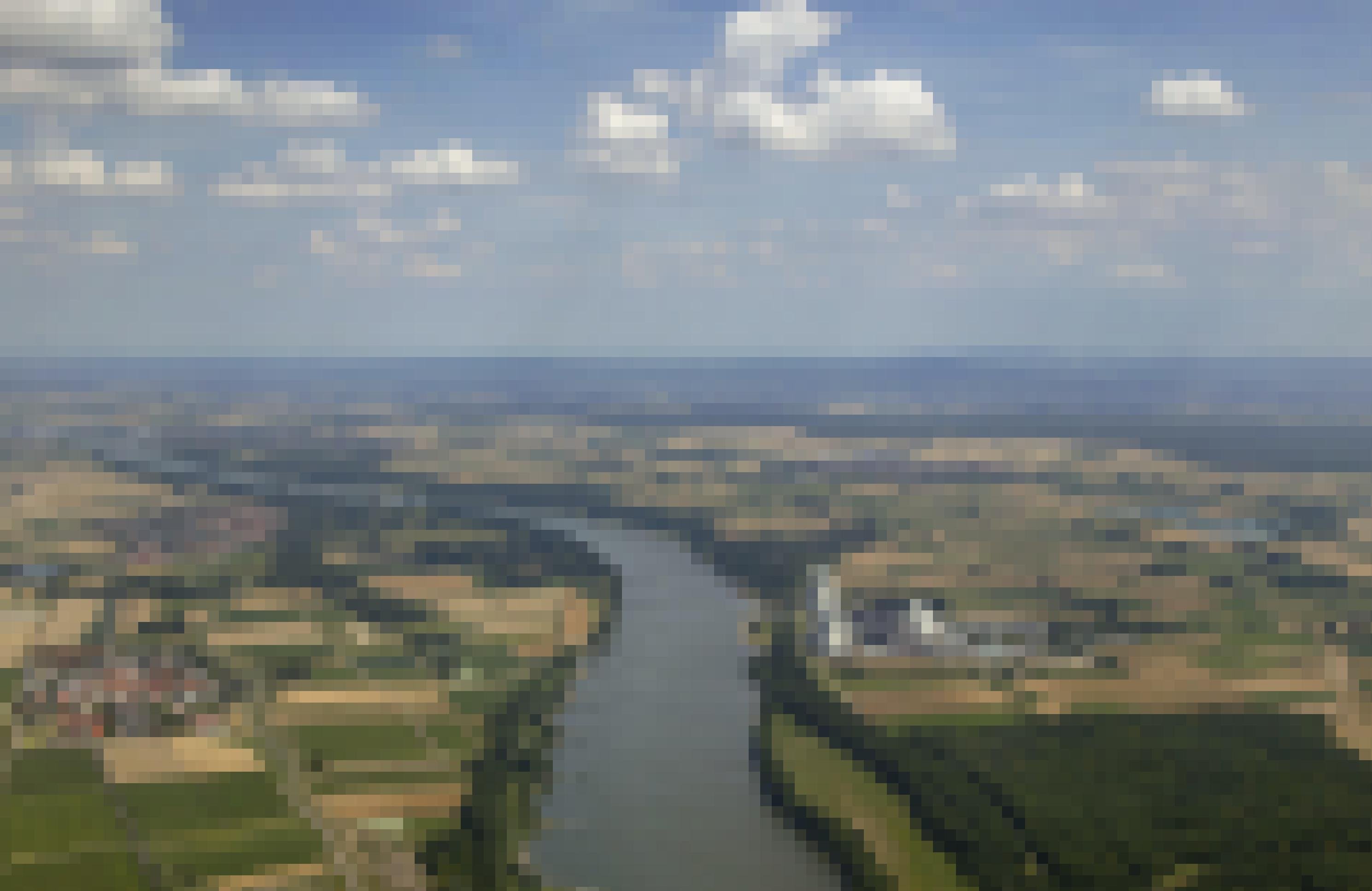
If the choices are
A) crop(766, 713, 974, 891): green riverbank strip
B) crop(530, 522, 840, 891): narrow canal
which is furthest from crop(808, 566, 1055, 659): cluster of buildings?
crop(766, 713, 974, 891): green riverbank strip

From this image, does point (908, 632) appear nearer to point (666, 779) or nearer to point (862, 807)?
point (666, 779)

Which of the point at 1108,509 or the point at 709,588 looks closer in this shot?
the point at 709,588

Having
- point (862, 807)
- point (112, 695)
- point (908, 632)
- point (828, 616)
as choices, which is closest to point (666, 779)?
point (862, 807)

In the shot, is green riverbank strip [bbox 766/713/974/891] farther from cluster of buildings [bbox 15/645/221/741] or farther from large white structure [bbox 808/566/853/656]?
cluster of buildings [bbox 15/645/221/741]

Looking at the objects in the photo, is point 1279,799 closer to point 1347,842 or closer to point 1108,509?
point 1347,842

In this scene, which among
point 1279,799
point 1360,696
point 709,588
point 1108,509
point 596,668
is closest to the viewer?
point 1279,799

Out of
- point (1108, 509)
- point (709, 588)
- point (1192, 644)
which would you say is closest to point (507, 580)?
point (709, 588)
